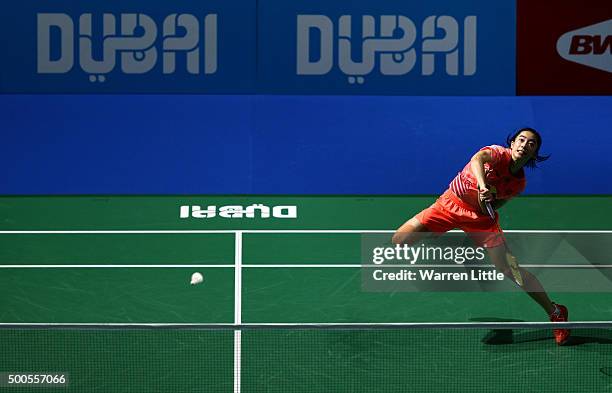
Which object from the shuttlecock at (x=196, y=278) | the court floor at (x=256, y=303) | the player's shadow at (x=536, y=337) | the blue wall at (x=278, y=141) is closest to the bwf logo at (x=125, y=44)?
the blue wall at (x=278, y=141)

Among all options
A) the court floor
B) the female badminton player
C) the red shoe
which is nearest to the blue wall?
the court floor

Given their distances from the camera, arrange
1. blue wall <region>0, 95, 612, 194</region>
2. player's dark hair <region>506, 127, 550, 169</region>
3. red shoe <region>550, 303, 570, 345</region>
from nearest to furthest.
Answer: red shoe <region>550, 303, 570, 345</region>
player's dark hair <region>506, 127, 550, 169</region>
blue wall <region>0, 95, 612, 194</region>

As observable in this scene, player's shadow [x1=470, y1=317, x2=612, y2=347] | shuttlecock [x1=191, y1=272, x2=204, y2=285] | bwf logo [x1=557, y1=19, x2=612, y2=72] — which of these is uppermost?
bwf logo [x1=557, y1=19, x2=612, y2=72]

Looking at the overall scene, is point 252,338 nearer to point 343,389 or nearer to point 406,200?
→ point 343,389

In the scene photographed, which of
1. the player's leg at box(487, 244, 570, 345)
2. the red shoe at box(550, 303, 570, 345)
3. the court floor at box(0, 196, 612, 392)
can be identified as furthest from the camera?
the player's leg at box(487, 244, 570, 345)

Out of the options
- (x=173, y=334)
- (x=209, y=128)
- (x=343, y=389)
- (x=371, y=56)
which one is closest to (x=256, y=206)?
(x=209, y=128)

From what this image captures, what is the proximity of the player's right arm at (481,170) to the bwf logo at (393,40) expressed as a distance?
1.61m

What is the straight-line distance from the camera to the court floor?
6.29 meters

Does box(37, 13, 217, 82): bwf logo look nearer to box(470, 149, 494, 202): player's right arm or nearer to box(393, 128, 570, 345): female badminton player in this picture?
box(393, 128, 570, 345): female badminton player

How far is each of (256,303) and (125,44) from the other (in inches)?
118

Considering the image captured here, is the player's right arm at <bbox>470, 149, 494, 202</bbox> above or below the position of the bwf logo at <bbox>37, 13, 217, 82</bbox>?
below

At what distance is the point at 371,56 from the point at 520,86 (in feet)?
4.78

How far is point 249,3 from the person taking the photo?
9.77 meters

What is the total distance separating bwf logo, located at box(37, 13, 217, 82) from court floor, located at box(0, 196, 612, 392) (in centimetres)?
127
